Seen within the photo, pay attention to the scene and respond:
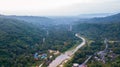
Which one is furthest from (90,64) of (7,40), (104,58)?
(7,40)

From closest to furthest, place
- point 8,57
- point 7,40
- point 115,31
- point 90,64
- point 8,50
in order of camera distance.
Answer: point 90,64 → point 8,57 → point 8,50 → point 7,40 → point 115,31

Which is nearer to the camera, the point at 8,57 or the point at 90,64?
the point at 90,64

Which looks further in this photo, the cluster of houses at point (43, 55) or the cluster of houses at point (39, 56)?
the cluster of houses at point (43, 55)

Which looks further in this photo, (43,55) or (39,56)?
(43,55)

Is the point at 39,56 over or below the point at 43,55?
over

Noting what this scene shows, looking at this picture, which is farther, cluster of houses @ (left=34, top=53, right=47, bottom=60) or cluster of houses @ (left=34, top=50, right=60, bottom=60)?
cluster of houses @ (left=34, top=50, right=60, bottom=60)

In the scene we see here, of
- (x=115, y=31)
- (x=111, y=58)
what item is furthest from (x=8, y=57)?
(x=115, y=31)

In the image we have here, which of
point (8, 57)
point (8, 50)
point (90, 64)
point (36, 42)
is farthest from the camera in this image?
point (36, 42)

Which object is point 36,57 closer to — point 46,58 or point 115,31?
point 46,58

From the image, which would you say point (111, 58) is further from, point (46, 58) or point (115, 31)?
point (115, 31)
